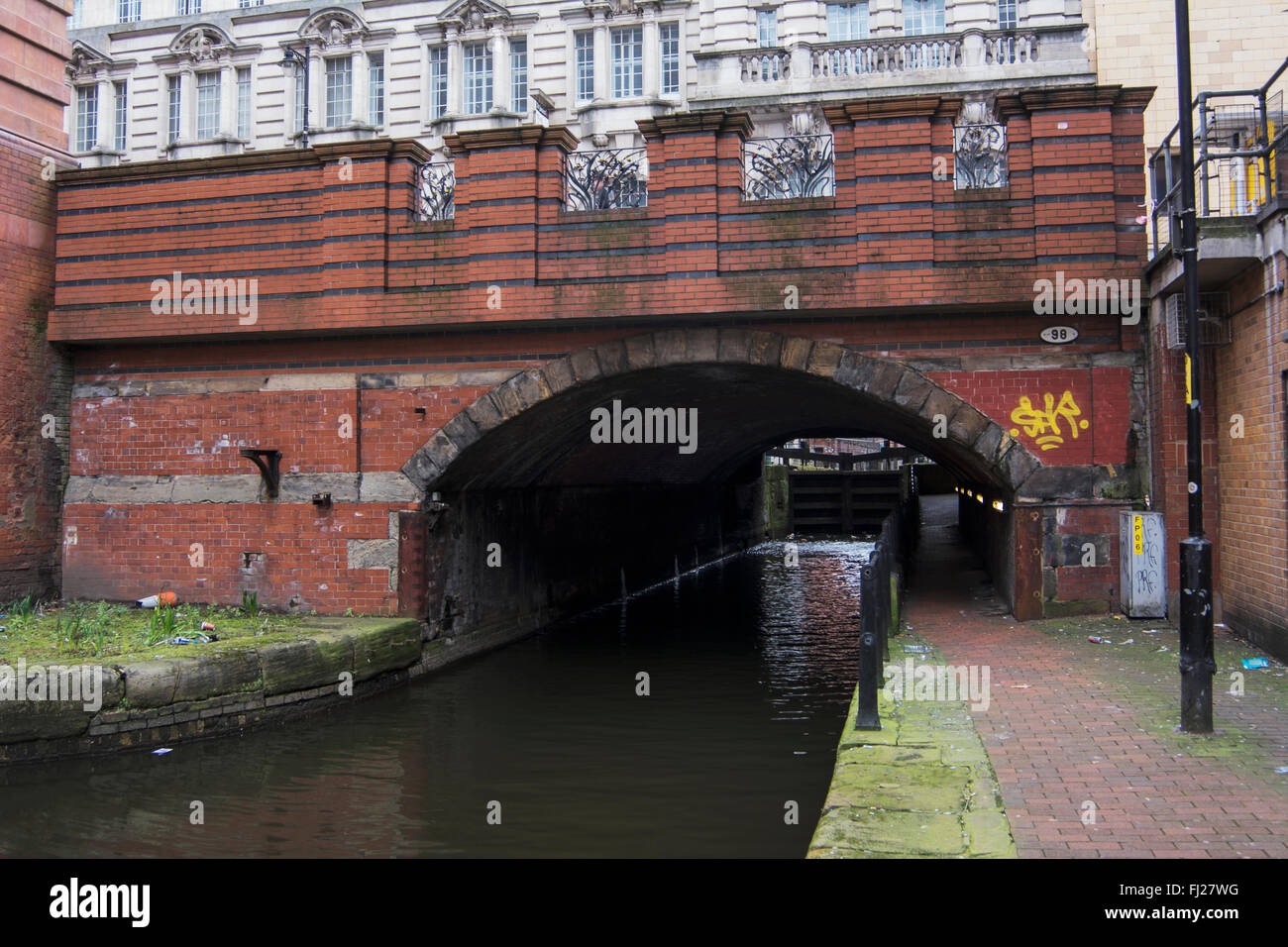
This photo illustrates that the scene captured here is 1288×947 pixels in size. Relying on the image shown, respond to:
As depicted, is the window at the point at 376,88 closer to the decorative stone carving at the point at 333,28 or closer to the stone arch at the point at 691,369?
the decorative stone carving at the point at 333,28

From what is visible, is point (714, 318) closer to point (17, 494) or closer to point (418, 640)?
point (418, 640)

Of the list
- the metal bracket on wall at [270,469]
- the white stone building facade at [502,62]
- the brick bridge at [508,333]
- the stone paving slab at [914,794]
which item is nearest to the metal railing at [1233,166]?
the brick bridge at [508,333]

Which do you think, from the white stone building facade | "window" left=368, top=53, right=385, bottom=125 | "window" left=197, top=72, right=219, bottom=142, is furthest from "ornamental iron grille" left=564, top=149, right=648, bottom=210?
"window" left=197, top=72, right=219, bottom=142

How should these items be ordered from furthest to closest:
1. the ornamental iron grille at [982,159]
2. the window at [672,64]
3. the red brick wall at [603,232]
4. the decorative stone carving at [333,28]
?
the decorative stone carving at [333,28] < the window at [672,64] < the ornamental iron grille at [982,159] < the red brick wall at [603,232]

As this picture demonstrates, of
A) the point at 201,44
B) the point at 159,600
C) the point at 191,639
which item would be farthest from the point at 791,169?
the point at 201,44

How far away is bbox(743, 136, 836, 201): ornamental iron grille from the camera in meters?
9.86

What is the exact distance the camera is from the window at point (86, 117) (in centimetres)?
2983

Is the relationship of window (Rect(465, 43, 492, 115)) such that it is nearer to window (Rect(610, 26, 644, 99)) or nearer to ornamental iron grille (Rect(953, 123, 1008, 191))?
window (Rect(610, 26, 644, 99))

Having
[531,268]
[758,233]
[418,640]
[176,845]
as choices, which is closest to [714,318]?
[758,233]

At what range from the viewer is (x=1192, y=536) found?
5.88m

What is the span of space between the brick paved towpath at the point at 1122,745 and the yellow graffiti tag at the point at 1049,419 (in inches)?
71.4

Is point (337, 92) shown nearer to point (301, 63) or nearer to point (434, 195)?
point (301, 63)

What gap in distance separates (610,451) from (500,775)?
8479 mm

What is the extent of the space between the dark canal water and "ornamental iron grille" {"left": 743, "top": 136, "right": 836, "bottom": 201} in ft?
17.1
